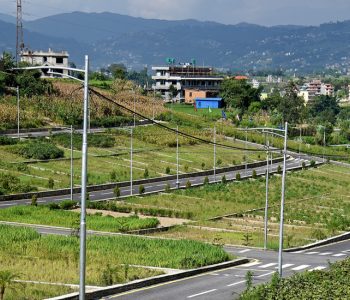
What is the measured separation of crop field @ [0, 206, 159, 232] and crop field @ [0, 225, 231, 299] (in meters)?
6.11

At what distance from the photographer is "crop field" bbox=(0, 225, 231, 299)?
3222cm

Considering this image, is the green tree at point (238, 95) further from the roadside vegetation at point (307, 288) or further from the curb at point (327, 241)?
the roadside vegetation at point (307, 288)

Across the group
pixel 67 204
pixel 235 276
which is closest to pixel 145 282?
pixel 235 276

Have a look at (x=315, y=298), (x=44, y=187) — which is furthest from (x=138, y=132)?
(x=315, y=298)

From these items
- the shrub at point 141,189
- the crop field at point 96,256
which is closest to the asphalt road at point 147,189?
the shrub at point 141,189

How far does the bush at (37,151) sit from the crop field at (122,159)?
1.63 ft

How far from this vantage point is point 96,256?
37.5 metres

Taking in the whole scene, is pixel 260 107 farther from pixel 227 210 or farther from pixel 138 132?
pixel 227 210

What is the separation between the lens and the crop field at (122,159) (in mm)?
74750

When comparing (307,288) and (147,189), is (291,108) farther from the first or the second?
(307,288)

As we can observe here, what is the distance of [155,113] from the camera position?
125 meters

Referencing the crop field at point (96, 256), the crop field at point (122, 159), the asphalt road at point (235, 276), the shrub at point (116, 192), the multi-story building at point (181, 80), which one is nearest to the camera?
the asphalt road at point (235, 276)

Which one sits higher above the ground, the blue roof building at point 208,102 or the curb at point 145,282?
the blue roof building at point 208,102

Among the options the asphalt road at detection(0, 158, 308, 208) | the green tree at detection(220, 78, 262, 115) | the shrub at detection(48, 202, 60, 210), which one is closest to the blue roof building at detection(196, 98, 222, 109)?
the green tree at detection(220, 78, 262, 115)
